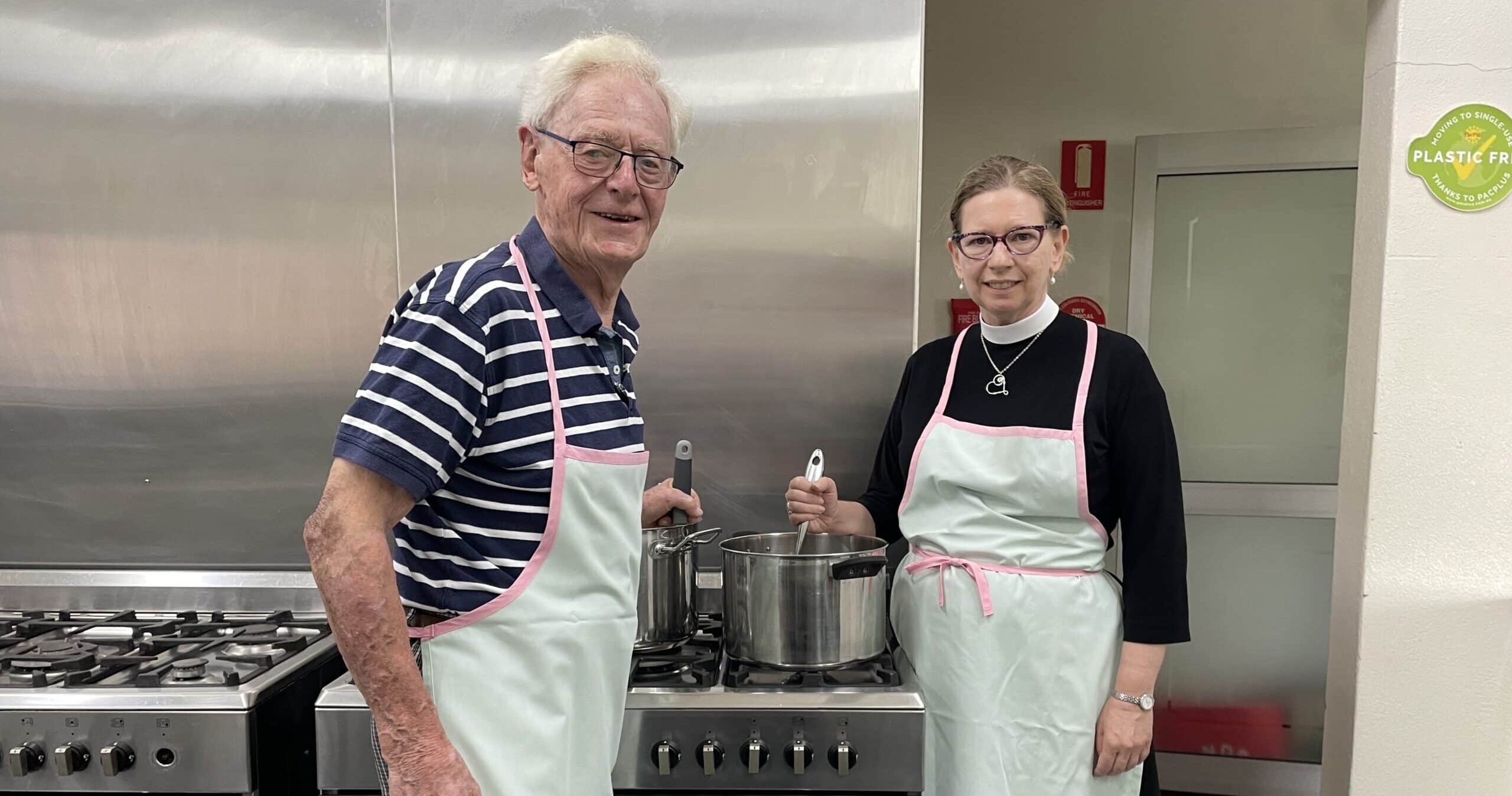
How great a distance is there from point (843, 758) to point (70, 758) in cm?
99

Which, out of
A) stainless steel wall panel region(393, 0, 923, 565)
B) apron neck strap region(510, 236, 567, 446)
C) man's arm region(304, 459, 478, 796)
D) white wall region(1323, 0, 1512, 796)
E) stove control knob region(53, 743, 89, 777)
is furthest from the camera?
stainless steel wall panel region(393, 0, 923, 565)

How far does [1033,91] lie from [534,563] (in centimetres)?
200

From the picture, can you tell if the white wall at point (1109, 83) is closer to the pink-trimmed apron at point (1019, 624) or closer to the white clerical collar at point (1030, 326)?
the white clerical collar at point (1030, 326)

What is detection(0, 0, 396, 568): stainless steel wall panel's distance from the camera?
160 cm

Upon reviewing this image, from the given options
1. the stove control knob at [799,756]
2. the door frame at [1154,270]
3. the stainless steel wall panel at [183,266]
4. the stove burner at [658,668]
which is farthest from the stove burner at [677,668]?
A: the door frame at [1154,270]

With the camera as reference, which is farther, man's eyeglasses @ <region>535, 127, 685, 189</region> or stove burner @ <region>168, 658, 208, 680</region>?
stove burner @ <region>168, 658, 208, 680</region>

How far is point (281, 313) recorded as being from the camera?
1.63 meters

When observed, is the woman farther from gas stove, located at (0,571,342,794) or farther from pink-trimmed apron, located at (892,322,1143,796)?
gas stove, located at (0,571,342,794)

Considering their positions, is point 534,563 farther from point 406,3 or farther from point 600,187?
point 406,3

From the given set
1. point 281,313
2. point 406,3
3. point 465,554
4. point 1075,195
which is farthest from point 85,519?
point 1075,195

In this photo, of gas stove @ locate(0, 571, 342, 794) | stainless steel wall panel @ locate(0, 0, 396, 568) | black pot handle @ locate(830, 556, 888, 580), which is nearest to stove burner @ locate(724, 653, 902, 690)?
black pot handle @ locate(830, 556, 888, 580)

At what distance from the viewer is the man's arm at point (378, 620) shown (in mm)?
728

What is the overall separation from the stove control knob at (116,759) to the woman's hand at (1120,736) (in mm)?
1295

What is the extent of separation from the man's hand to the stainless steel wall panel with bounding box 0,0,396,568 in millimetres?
718
